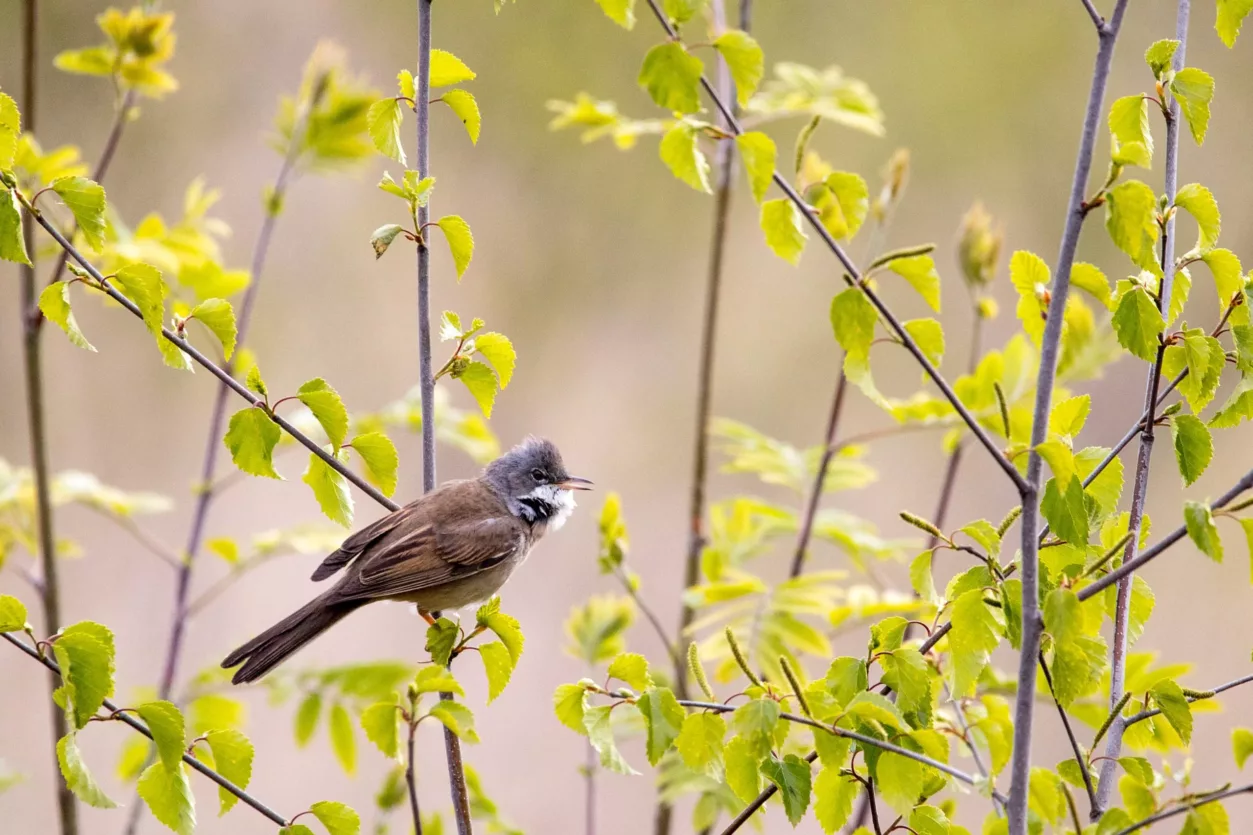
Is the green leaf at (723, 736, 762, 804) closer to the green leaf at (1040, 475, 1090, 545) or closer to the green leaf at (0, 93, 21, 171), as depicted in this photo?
the green leaf at (1040, 475, 1090, 545)

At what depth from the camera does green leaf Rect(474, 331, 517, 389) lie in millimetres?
1229

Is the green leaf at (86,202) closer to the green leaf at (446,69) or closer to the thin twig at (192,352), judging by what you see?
the thin twig at (192,352)

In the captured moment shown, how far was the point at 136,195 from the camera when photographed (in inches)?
163

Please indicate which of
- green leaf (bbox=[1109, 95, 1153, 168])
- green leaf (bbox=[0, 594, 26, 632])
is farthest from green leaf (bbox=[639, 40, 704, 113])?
green leaf (bbox=[0, 594, 26, 632])

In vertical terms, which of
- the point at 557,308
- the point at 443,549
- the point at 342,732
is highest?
the point at 557,308

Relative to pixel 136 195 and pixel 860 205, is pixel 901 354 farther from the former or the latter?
pixel 860 205

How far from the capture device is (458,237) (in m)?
1.15

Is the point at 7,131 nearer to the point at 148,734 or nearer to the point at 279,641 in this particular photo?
the point at 148,734

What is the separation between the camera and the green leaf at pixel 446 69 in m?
1.20

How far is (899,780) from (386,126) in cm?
81

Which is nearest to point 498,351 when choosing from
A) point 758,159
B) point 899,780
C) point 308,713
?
point 758,159

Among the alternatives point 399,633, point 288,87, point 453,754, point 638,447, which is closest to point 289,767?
point 399,633

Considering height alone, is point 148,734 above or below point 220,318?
below

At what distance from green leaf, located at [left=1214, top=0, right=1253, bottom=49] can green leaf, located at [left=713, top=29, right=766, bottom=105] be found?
1.42 ft
